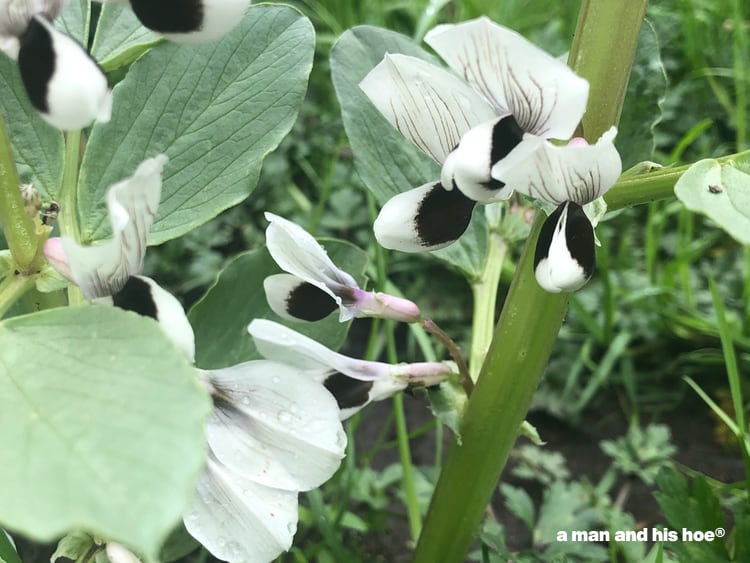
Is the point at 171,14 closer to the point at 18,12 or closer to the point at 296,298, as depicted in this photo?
the point at 18,12

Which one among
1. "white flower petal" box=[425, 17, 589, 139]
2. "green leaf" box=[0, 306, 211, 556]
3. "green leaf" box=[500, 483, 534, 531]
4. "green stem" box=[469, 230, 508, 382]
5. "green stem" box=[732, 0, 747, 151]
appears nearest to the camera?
"green leaf" box=[0, 306, 211, 556]

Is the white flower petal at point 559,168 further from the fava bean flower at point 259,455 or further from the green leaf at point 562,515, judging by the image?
the green leaf at point 562,515

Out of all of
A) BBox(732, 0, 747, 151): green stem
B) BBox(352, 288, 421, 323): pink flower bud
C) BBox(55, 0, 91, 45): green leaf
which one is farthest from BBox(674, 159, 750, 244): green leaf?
BBox(732, 0, 747, 151): green stem

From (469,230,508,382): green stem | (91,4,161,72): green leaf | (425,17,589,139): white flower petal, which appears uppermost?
(425,17,589,139): white flower petal

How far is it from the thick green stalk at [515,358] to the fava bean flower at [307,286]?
0.28 ft

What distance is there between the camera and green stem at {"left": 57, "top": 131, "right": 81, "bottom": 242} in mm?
474

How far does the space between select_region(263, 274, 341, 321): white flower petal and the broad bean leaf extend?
0.14 meters

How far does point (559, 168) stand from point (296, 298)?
0.19m

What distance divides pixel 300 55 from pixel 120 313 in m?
0.27

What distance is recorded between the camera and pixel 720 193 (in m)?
0.39

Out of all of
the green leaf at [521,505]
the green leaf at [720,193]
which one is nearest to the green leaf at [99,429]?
the green leaf at [720,193]

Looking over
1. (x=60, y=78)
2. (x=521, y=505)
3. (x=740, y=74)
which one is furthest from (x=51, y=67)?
(x=740, y=74)

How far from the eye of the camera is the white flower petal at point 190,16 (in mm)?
354

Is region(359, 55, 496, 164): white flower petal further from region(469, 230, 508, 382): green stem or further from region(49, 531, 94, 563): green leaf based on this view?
region(49, 531, 94, 563): green leaf
